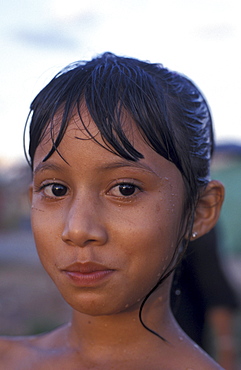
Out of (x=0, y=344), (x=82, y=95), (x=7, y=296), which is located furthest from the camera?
(x=7, y=296)

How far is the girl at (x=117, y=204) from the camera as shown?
1.52m

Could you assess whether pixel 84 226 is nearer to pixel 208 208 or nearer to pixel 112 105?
pixel 112 105

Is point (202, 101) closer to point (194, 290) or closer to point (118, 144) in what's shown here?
point (118, 144)

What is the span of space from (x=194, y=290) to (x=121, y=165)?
2.07 meters

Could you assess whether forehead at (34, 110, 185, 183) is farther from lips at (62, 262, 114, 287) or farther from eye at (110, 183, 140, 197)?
lips at (62, 262, 114, 287)

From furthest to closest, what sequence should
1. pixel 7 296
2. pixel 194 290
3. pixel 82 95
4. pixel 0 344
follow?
pixel 7 296
pixel 194 290
pixel 0 344
pixel 82 95

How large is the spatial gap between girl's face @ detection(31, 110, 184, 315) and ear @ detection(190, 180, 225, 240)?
0.78ft

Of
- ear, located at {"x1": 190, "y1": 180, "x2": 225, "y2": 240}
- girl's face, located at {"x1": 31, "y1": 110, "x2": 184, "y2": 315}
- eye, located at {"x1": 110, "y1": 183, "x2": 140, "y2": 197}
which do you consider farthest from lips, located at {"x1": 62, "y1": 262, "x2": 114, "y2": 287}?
ear, located at {"x1": 190, "y1": 180, "x2": 225, "y2": 240}

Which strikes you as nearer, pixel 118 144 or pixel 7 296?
pixel 118 144

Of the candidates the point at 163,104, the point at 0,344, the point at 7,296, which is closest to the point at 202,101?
the point at 163,104

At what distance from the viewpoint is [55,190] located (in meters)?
A: 1.64

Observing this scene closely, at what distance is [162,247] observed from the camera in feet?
5.20

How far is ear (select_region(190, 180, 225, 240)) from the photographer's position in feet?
6.07

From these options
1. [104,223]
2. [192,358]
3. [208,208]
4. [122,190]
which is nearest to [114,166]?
[122,190]
